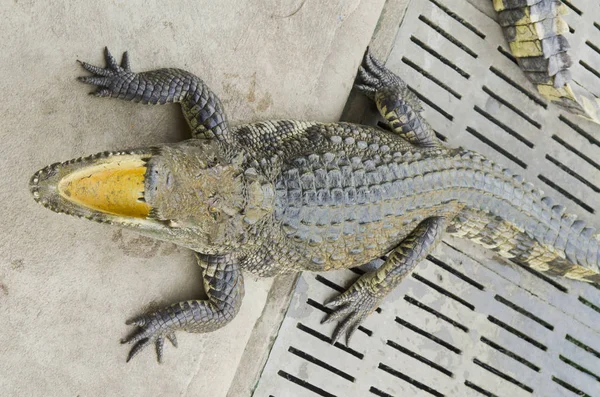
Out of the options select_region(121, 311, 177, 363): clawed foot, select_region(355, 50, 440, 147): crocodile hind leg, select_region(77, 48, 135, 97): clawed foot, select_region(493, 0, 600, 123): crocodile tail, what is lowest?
select_region(121, 311, 177, 363): clawed foot

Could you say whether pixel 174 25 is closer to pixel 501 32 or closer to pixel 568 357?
pixel 501 32

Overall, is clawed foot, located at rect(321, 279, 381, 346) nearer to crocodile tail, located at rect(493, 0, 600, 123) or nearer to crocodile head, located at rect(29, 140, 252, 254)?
crocodile head, located at rect(29, 140, 252, 254)

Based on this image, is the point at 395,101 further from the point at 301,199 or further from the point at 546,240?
the point at 546,240

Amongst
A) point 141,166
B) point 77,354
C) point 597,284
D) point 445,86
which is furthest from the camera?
point 597,284

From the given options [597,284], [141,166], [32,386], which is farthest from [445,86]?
[32,386]

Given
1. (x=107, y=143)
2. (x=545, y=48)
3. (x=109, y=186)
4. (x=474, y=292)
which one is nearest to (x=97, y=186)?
(x=109, y=186)

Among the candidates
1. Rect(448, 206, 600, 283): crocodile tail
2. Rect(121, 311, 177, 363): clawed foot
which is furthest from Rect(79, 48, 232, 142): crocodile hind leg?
Rect(448, 206, 600, 283): crocodile tail

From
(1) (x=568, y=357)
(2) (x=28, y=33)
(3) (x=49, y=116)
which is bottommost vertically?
(1) (x=568, y=357)
